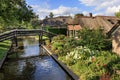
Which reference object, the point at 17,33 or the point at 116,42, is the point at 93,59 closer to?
the point at 116,42

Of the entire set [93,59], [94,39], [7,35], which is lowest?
[93,59]

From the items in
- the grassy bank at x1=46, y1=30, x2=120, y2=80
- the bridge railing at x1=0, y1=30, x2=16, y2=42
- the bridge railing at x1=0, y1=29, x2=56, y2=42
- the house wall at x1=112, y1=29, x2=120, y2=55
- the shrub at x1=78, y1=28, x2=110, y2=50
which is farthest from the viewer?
the bridge railing at x1=0, y1=29, x2=56, y2=42

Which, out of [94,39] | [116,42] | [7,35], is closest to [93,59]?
[116,42]

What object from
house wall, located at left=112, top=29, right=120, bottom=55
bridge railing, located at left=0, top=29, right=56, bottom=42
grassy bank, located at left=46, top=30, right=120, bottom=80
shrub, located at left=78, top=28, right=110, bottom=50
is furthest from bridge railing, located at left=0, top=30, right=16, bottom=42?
house wall, located at left=112, top=29, right=120, bottom=55

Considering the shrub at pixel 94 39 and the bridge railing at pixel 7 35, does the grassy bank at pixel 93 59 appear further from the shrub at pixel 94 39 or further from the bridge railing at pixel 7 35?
the bridge railing at pixel 7 35

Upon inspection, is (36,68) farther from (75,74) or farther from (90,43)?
(90,43)

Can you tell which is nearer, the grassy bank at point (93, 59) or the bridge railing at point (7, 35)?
the grassy bank at point (93, 59)

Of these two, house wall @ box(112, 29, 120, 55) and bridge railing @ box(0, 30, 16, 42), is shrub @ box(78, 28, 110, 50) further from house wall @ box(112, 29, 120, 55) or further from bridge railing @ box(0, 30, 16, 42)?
bridge railing @ box(0, 30, 16, 42)

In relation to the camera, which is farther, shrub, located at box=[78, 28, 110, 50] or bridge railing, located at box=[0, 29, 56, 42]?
bridge railing, located at box=[0, 29, 56, 42]

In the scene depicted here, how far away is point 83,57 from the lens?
21.3 metres

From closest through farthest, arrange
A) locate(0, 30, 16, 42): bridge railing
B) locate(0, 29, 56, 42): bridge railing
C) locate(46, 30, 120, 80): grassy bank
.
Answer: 1. locate(46, 30, 120, 80): grassy bank
2. locate(0, 30, 16, 42): bridge railing
3. locate(0, 29, 56, 42): bridge railing

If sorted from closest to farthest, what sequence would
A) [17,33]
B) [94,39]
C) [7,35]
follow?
[94,39], [7,35], [17,33]

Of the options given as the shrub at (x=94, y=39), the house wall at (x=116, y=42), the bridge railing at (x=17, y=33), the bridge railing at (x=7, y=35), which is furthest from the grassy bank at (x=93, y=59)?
the bridge railing at (x=17, y=33)

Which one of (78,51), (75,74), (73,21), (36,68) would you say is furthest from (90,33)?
(73,21)
